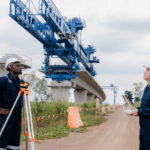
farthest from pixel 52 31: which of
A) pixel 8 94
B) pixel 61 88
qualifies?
pixel 8 94

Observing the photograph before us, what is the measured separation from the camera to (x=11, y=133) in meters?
4.34

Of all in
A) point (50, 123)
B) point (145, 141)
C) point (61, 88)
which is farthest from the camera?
point (61, 88)

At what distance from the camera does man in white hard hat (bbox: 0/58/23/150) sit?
4211 mm

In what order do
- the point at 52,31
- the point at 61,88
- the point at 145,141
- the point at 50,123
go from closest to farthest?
the point at 145,141 < the point at 50,123 < the point at 52,31 < the point at 61,88

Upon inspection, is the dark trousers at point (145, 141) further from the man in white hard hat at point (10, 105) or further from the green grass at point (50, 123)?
the green grass at point (50, 123)

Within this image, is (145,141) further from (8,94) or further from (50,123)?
(50,123)

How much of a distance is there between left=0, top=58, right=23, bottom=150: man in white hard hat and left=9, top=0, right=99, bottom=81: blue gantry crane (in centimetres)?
1797

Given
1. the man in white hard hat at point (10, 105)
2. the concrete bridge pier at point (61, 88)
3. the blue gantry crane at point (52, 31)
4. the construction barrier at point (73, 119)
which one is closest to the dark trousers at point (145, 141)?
the man in white hard hat at point (10, 105)

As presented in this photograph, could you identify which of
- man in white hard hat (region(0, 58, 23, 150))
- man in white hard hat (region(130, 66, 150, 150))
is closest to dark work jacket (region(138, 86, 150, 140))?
man in white hard hat (region(130, 66, 150, 150))

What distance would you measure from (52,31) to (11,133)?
2379cm

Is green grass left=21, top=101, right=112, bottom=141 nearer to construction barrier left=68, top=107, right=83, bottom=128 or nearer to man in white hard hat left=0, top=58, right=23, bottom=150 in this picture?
construction barrier left=68, top=107, right=83, bottom=128

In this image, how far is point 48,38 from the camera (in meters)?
28.8

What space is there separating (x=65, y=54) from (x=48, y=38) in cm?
386

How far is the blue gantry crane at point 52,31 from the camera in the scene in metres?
22.6
